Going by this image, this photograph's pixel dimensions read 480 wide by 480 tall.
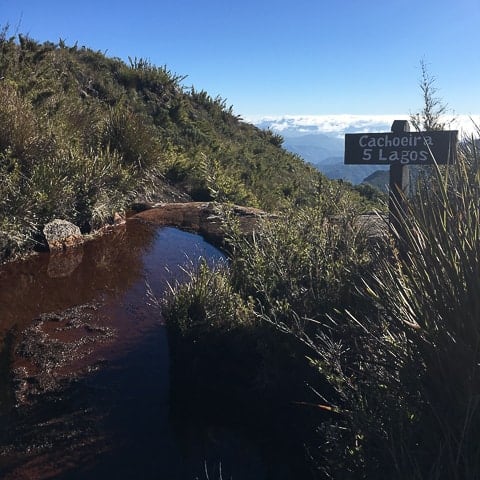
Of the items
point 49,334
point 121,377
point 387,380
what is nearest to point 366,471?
point 387,380

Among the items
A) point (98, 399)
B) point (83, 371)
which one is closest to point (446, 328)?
point (98, 399)

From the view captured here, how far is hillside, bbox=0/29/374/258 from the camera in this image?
650 centimetres

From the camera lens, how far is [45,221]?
6719mm

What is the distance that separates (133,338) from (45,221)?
9.93ft

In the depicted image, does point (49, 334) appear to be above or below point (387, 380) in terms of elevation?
below

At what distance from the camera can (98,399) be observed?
3510 millimetres

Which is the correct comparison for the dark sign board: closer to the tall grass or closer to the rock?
the tall grass

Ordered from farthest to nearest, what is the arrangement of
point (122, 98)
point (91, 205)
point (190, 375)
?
point (122, 98)
point (91, 205)
point (190, 375)

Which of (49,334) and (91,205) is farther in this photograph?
(91,205)

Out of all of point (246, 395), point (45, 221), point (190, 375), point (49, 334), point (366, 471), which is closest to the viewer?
point (366, 471)

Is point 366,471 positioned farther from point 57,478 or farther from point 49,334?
point 49,334

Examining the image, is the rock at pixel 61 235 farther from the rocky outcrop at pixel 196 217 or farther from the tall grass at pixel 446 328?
the tall grass at pixel 446 328

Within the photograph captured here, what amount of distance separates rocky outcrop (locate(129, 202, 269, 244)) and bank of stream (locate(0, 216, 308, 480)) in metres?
2.39

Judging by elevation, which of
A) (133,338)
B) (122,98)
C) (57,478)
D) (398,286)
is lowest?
(57,478)
